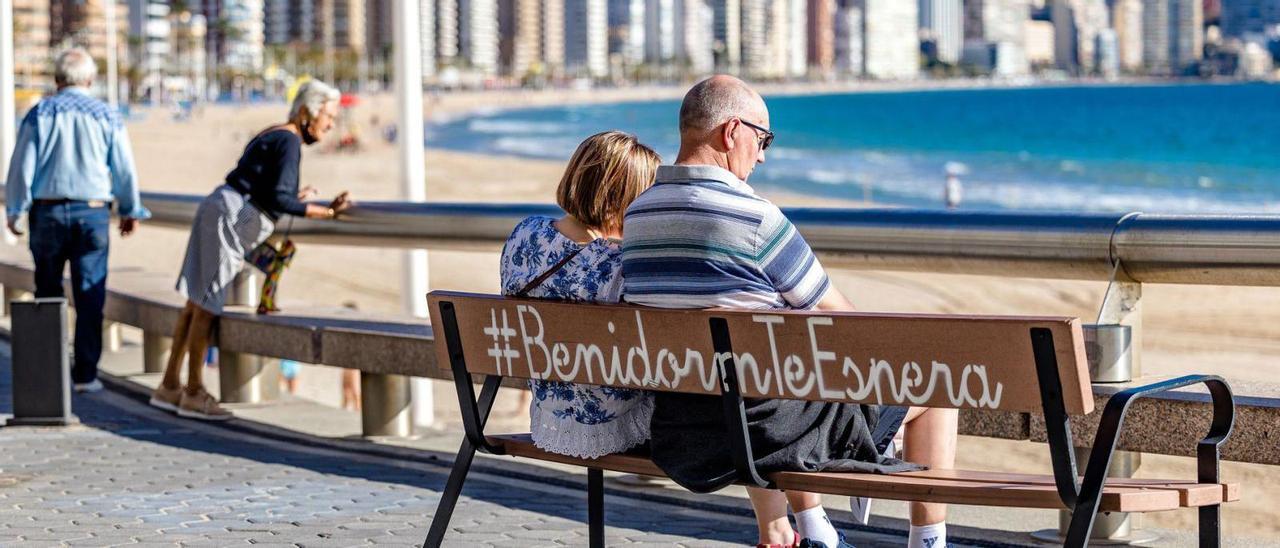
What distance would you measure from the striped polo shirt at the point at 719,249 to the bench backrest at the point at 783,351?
0.11 m

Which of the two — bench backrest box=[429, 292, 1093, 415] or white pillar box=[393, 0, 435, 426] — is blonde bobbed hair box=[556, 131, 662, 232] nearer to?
bench backrest box=[429, 292, 1093, 415]

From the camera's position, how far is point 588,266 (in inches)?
175

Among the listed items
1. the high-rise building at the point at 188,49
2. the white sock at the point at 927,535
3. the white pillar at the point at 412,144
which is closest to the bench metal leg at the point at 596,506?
the white sock at the point at 927,535

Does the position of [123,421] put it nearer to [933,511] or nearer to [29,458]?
[29,458]

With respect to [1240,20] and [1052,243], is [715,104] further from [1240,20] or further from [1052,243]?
[1240,20]

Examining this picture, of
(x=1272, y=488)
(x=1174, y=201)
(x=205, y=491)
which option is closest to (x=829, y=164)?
(x=1174, y=201)

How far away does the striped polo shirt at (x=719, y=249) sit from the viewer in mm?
4062

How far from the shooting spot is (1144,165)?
56.4 m

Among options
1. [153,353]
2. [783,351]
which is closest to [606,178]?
[783,351]

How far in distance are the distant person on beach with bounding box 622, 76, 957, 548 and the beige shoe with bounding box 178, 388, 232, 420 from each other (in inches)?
164

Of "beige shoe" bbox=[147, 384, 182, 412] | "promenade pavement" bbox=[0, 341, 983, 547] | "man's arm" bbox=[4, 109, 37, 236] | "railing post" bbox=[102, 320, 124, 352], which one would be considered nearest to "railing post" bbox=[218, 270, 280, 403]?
"beige shoe" bbox=[147, 384, 182, 412]

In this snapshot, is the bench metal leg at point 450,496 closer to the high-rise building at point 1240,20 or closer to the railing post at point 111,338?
the railing post at point 111,338

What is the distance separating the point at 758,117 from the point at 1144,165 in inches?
2146

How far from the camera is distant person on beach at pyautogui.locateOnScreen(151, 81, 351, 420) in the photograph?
25.3 feet
